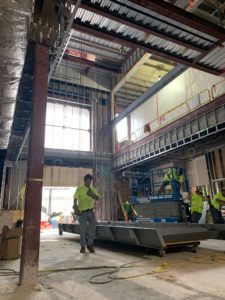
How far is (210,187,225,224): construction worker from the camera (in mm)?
8195

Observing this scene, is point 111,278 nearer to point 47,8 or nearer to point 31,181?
point 31,181

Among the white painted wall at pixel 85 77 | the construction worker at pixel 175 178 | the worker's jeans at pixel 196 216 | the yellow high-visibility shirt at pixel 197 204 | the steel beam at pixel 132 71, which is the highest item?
the white painted wall at pixel 85 77

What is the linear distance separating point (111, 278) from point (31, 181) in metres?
1.66

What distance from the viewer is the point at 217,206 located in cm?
835

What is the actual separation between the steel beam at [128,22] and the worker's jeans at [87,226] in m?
4.02

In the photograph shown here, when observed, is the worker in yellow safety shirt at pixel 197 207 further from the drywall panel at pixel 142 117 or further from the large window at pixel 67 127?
the large window at pixel 67 127

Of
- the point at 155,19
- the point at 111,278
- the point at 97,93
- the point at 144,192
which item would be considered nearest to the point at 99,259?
the point at 111,278

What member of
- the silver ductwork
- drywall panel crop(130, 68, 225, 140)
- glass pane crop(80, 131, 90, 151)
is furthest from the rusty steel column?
glass pane crop(80, 131, 90, 151)

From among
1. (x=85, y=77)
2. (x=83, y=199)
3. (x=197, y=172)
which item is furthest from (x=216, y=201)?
(x=85, y=77)

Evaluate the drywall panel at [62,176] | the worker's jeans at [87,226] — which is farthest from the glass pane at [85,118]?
the worker's jeans at [87,226]

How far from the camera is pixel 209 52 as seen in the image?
544cm

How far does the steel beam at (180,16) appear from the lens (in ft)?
14.6

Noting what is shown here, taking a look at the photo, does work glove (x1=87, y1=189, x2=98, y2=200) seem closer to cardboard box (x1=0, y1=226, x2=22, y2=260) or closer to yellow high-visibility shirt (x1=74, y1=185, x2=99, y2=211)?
yellow high-visibility shirt (x1=74, y1=185, x2=99, y2=211)

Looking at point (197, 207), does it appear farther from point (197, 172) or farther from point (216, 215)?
point (197, 172)
